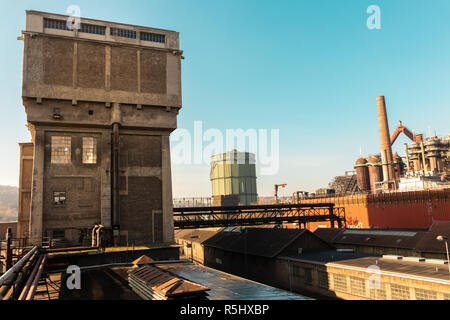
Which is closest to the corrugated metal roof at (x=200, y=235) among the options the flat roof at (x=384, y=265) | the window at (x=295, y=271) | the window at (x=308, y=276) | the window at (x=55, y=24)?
the window at (x=295, y=271)

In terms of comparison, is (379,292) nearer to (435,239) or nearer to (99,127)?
(435,239)

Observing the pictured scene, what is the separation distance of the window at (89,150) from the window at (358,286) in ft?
93.7

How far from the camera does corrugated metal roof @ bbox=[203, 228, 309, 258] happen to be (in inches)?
1394

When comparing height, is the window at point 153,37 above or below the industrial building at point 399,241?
above

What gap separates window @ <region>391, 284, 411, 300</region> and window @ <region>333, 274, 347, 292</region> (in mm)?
4010

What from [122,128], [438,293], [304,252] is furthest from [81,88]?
[438,293]

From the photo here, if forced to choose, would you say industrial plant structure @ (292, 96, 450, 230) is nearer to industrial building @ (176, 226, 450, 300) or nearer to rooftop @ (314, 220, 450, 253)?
rooftop @ (314, 220, 450, 253)

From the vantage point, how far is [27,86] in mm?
32594

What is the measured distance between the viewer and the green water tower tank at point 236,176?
10956cm

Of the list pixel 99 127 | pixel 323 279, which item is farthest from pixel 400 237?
pixel 99 127

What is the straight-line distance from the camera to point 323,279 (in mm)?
27828

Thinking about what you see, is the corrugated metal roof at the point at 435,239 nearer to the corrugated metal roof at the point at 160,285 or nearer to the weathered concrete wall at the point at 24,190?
the corrugated metal roof at the point at 160,285

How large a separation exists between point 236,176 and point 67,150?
79160 mm

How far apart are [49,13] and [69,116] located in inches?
460
